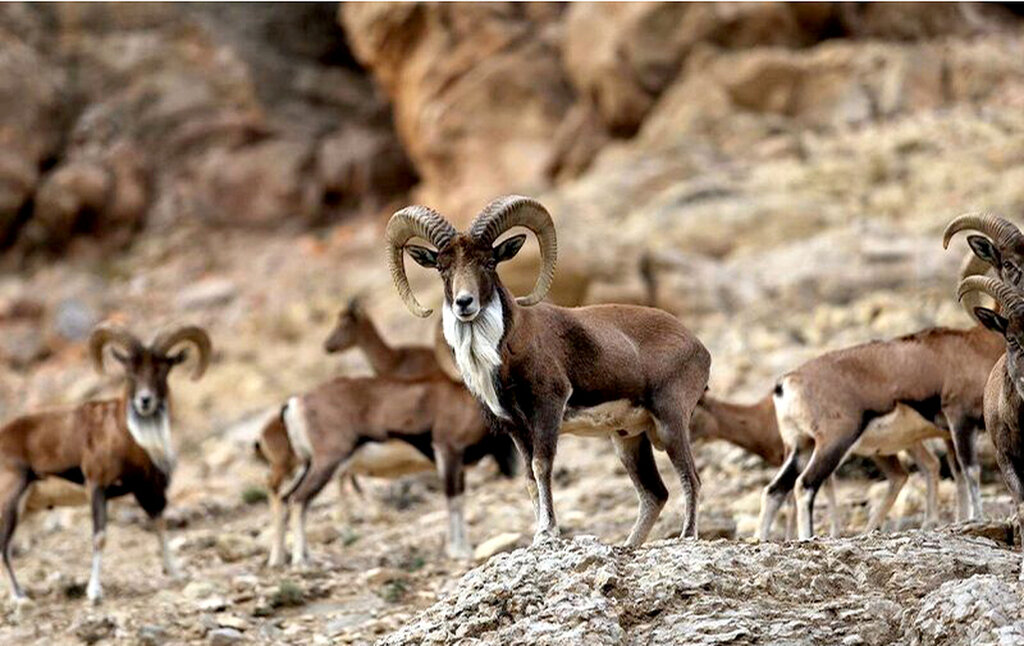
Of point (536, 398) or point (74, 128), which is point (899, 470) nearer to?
point (536, 398)

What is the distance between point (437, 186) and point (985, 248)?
936 inches

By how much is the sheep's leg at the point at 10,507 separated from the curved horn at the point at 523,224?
7.17 m

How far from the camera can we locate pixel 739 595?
7.44m

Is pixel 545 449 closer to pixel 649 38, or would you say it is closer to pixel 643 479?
pixel 643 479

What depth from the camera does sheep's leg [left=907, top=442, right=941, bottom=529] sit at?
468 inches

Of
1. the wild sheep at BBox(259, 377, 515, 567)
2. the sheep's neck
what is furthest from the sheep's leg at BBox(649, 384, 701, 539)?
the wild sheep at BBox(259, 377, 515, 567)

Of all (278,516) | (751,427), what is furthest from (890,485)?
(278,516)

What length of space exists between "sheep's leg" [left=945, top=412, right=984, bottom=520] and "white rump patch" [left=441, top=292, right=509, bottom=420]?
4.05 metres

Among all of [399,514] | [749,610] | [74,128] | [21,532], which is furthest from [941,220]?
[74,128]

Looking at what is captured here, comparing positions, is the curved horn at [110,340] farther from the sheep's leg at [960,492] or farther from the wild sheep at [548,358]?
the sheep's leg at [960,492]

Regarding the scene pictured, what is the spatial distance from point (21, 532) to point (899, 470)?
12.1 metres

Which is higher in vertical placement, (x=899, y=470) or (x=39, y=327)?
(x=39, y=327)

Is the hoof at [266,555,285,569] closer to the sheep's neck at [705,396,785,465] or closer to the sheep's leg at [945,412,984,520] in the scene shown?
the sheep's neck at [705,396,785,465]

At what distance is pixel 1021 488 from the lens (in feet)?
27.4
